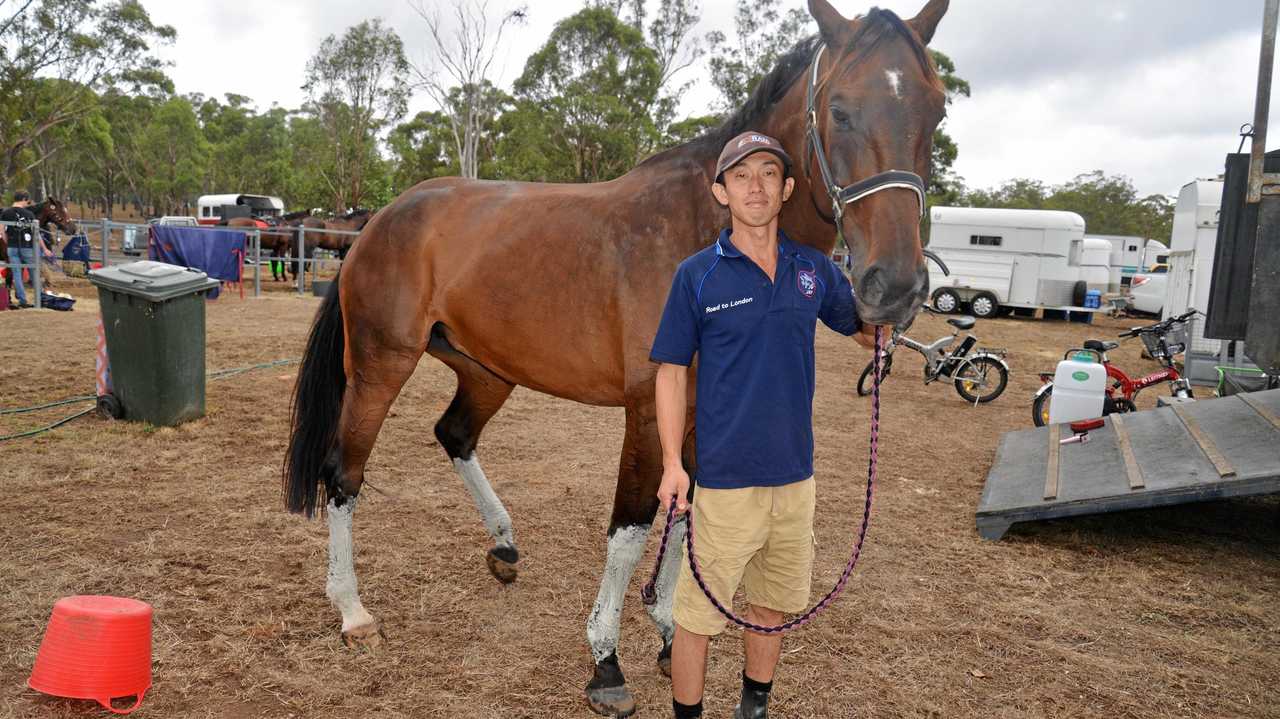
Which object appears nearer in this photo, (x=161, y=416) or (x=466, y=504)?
(x=466, y=504)

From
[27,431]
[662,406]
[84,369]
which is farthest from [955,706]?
[84,369]

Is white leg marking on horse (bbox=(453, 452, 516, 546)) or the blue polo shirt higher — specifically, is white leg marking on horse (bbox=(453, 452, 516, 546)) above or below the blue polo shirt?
below

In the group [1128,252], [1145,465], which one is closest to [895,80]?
[1145,465]

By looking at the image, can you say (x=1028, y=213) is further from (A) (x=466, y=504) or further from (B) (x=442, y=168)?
(B) (x=442, y=168)

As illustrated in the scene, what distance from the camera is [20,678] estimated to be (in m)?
2.67

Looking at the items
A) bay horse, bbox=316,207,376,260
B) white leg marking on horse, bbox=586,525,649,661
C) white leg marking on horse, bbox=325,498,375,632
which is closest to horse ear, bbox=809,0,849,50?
white leg marking on horse, bbox=586,525,649,661

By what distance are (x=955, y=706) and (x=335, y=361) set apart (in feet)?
10.5

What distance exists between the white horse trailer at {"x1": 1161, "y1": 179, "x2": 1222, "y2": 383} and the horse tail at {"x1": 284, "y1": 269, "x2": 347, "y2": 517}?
990 centimetres

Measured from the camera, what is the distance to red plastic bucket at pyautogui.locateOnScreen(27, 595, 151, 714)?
2475mm

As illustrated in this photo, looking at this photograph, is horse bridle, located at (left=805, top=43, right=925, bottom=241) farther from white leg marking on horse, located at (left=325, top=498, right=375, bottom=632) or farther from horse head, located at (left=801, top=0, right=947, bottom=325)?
white leg marking on horse, located at (left=325, top=498, right=375, bottom=632)

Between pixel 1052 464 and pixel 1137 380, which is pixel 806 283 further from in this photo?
pixel 1137 380

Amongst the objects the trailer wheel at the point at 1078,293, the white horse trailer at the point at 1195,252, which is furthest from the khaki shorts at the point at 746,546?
the trailer wheel at the point at 1078,293

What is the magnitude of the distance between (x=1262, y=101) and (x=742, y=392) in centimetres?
402

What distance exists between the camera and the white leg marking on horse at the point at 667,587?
3.09m
